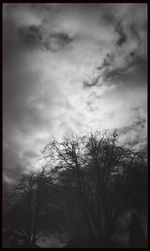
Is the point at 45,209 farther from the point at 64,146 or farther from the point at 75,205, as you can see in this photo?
the point at 64,146

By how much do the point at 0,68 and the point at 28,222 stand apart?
29279mm

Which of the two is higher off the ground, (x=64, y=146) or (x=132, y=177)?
(x=64, y=146)

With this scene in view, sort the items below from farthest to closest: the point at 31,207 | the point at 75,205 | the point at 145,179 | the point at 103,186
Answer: the point at 31,207 → the point at 75,205 → the point at 103,186 → the point at 145,179

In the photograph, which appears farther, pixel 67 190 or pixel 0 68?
pixel 67 190

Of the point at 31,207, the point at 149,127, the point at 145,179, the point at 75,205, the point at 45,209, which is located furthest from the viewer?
the point at 31,207

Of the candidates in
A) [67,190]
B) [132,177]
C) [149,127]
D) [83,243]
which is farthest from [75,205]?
[149,127]

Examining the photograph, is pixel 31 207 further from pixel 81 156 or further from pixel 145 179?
pixel 145 179

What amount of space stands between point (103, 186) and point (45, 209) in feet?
44.8

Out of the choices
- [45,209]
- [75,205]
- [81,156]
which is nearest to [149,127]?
[81,156]

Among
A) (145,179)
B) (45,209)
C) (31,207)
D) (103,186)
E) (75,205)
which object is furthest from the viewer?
(31,207)

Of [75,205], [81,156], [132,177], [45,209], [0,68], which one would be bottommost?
[45,209]

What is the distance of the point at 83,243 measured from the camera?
21.1 metres

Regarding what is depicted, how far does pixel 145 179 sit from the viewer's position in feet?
68.4

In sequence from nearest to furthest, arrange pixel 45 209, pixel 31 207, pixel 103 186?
pixel 103 186 < pixel 45 209 < pixel 31 207
